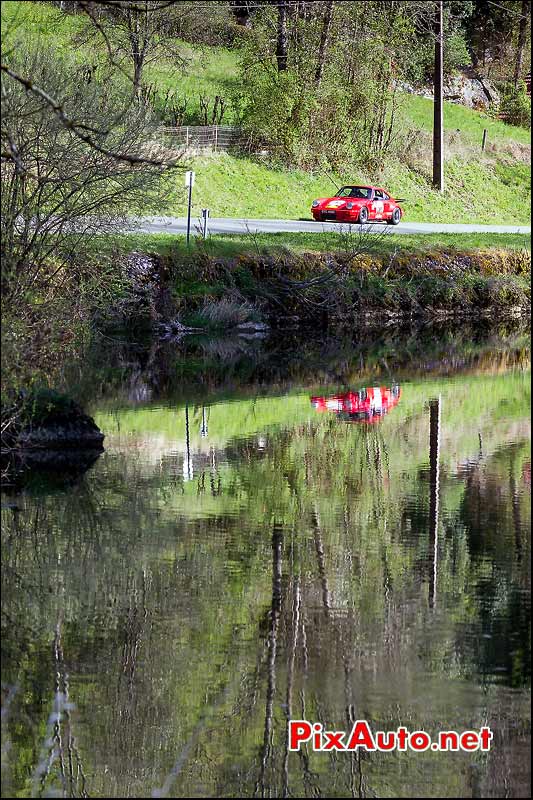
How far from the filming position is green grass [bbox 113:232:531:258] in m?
29.4

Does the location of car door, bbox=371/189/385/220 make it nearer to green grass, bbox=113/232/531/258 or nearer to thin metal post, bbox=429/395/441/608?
green grass, bbox=113/232/531/258

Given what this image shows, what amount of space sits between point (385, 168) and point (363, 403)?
109 ft

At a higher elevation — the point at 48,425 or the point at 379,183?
the point at 379,183

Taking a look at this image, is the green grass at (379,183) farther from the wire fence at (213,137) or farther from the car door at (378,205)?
the car door at (378,205)

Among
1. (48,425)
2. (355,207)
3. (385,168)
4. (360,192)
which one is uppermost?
(385,168)

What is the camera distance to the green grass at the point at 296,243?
29.4 meters

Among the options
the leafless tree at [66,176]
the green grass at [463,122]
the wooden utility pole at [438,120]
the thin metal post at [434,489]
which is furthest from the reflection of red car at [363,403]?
the green grass at [463,122]

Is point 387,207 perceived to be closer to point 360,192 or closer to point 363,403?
point 360,192

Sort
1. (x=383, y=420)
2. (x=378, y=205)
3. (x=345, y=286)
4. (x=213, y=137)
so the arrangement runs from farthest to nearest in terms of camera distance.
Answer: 1. (x=213, y=137)
2. (x=378, y=205)
3. (x=345, y=286)
4. (x=383, y=420)

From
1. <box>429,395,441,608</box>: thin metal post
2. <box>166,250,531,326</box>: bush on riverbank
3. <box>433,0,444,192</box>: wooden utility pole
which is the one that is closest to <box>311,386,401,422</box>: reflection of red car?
<box>429,395,441,608</box>: thin metal post

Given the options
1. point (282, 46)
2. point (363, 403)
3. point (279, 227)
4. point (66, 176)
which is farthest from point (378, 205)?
point (66, 176)

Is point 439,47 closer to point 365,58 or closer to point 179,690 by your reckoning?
point 365,58

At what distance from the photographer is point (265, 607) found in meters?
10.3

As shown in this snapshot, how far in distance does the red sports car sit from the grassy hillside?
107 inches
